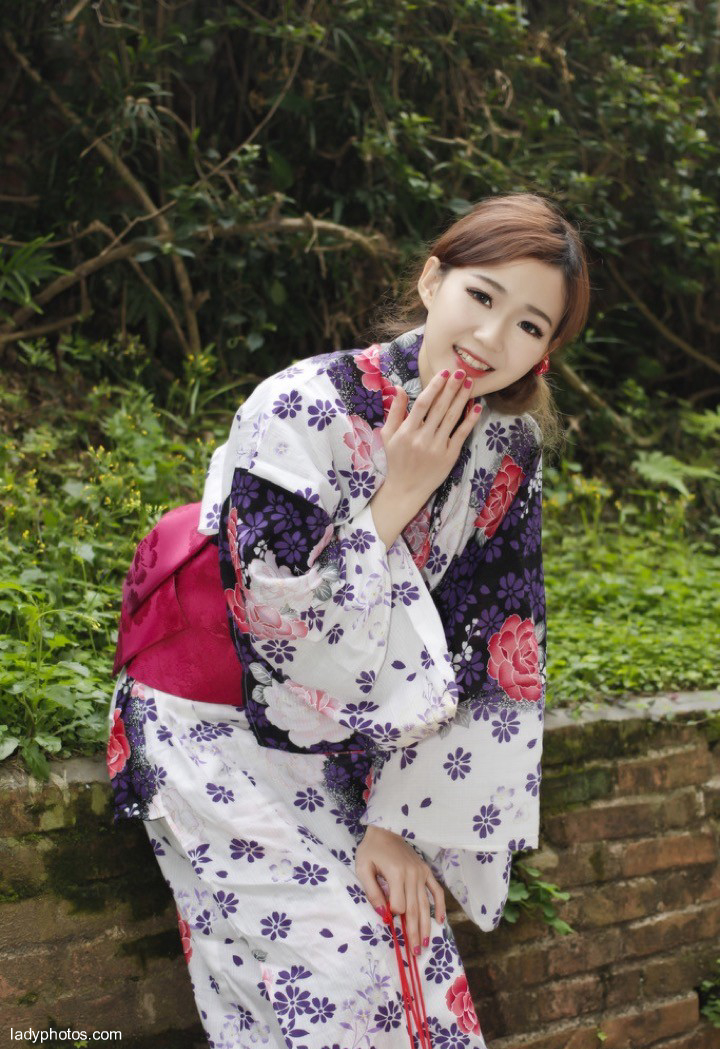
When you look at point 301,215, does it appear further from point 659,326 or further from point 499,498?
point 499,498

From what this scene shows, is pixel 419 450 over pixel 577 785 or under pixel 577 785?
over

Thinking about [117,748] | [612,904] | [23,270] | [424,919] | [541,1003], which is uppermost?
[23,270]

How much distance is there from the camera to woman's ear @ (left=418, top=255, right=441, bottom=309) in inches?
75.6

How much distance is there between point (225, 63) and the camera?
4062 millimetres

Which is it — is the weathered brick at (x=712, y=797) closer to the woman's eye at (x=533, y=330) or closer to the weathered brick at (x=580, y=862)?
the weathered brick at (x=580, y=862)

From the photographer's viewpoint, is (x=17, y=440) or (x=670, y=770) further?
(x=17, y=440)

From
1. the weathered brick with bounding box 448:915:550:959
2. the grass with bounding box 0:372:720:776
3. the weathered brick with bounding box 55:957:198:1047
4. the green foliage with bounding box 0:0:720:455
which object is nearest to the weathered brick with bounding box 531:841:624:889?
the weathered brick with bounding box 448:915:550:959

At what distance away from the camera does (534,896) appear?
7.88 ft

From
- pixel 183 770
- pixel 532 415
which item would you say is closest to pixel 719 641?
pixel 532 415

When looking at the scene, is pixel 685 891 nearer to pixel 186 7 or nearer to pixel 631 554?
pixel 631 554

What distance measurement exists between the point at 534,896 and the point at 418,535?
3.29 ft

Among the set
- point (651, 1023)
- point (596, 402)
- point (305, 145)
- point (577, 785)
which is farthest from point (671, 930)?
point (305, 145)

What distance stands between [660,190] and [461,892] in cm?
376

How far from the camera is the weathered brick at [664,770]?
2.53m
